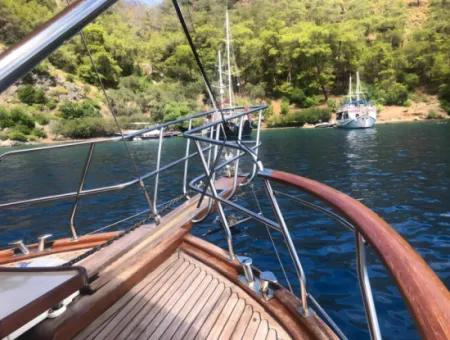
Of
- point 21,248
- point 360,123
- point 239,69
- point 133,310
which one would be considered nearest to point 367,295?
point 133,310

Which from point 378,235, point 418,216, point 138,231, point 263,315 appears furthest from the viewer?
point 418,216

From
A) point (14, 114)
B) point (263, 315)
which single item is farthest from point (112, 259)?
point (14, 114)

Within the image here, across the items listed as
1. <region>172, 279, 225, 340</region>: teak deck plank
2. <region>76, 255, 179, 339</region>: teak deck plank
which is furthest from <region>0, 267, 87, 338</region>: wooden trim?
<region>172, 279, 225, 340</region>: teak deck plank

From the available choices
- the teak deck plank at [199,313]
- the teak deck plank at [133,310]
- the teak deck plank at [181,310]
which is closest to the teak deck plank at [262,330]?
the teak deck plank at [199,313]

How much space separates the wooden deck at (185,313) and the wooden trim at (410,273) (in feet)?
3.74

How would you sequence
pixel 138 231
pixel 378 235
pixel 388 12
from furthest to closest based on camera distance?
pixel 388 12 → pixel 138 231 → pixel 378 235

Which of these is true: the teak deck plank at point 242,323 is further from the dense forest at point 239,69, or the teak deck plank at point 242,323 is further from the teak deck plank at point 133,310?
→ the dense forest at point 239,69

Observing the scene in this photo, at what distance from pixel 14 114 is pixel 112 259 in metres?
55.8

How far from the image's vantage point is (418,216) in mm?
8203

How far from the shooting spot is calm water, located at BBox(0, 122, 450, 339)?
4.99 meters

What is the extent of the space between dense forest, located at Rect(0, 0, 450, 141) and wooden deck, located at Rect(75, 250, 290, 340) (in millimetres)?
51117

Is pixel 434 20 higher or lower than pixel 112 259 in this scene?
higher

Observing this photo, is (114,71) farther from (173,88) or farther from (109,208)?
(109,208)

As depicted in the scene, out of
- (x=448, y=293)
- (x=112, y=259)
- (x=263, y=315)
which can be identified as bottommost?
(x=263, y=315)
